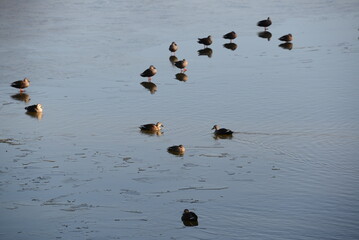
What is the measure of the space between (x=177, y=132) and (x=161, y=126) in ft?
1.73

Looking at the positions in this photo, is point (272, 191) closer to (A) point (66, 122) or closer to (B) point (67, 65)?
(A) point (66, 122)

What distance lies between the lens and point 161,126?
753 inches

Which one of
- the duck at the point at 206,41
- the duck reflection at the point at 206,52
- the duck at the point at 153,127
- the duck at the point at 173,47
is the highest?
the duck at the point at 206,41

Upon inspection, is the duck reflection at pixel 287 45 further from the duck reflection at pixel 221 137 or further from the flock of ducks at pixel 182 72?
the duck reflection at pixel 221 137

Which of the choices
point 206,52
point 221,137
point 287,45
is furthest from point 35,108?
point 287,45

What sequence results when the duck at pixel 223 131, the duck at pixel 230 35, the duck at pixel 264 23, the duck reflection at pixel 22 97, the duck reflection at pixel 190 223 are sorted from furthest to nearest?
the duck at pixel 264 23
the duck at pixel 230 35
the duck reflection at pixel 22 97
the duck at pixel 223 131
the duck reflection at pixel 190 223

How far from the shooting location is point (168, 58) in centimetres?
2770

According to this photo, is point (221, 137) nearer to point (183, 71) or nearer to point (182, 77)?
point (182, 77)

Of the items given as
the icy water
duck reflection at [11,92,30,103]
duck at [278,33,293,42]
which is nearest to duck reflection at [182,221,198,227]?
the icy water

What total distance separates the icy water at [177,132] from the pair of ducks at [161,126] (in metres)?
0.22

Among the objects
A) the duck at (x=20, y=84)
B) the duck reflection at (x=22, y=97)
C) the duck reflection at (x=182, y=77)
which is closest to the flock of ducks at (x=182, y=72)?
the duck at (x=20, y=84)

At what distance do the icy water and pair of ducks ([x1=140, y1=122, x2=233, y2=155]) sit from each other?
0.22 meters

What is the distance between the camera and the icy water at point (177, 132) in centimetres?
1385

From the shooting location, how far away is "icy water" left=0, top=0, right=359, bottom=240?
1385 cm
